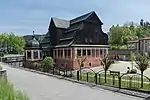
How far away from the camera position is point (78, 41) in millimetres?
40125

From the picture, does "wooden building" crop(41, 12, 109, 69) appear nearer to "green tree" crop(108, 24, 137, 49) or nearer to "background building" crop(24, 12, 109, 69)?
"background building" crop(24, 12, 109, 69)

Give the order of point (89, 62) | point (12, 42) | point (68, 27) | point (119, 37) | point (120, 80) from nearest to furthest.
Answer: point (120, 80), point (89, 62), point (68, 27), point (12, 42), point (119, 37)

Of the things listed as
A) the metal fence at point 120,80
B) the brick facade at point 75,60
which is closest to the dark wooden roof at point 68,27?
the brick facade at point 75,60

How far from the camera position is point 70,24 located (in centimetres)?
4825

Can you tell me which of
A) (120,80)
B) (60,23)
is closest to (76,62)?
(60,23)

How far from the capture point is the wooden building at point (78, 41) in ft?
131

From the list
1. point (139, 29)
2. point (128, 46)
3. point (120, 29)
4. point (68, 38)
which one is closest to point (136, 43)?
point (128, 46)

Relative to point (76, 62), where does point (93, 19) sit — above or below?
above

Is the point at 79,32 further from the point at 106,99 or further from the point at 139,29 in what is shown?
the point at 139,29

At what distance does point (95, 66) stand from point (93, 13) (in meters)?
10.6

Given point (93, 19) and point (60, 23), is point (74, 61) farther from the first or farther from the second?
point (60, 23)

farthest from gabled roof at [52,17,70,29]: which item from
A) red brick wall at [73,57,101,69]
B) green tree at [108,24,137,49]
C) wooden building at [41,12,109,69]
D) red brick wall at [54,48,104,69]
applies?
green tree at [108,24,137,49]

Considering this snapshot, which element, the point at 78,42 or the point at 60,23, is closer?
the point at 78,42

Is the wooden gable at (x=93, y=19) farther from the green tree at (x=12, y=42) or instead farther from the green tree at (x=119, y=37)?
the green tree at (x=12, y=42)
